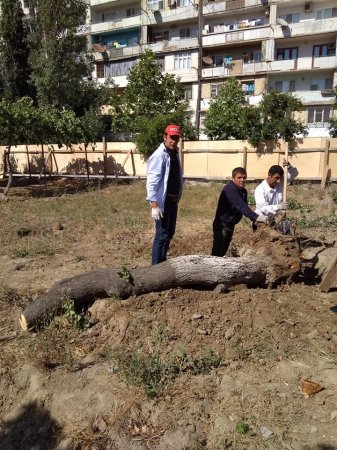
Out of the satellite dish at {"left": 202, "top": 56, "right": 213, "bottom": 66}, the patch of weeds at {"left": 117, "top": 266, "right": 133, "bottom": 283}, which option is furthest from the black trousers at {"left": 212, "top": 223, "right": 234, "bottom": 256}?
the satellite dish at {"left": 202, "top": 56, "right": 213, "bottom": 66}

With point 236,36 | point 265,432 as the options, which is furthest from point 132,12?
point 265,432

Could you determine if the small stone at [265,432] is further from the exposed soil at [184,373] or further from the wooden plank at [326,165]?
the wooden plank at [326,165]

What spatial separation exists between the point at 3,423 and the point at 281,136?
15.7m

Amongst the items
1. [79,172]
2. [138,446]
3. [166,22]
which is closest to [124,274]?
[138,446]

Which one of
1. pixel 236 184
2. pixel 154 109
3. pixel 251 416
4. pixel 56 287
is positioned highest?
pixel 154 109

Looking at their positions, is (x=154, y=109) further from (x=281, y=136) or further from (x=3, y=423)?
(x=3, y=423)

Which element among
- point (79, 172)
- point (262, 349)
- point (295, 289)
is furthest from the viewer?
point (79, 172)

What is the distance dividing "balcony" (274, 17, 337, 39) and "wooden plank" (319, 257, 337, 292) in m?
29.3

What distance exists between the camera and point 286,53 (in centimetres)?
3125

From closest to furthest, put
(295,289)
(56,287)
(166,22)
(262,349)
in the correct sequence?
1. (262,349)
2. (56,287)
3. (295,289)
4. (166,22)

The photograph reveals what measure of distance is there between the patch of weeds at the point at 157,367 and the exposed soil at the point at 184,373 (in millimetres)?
17

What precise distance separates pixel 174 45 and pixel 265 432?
1326 inches

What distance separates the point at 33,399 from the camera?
299 cm

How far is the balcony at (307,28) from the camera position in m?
28.2
